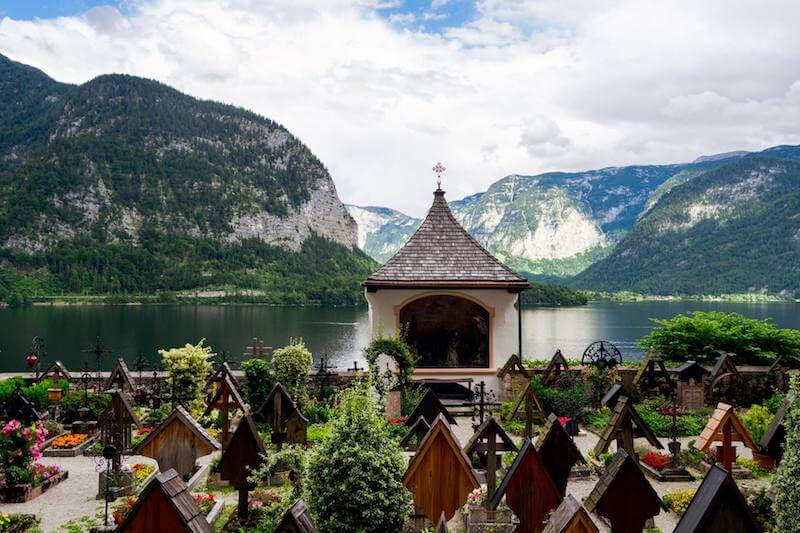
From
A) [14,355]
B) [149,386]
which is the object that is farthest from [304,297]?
[149,386]

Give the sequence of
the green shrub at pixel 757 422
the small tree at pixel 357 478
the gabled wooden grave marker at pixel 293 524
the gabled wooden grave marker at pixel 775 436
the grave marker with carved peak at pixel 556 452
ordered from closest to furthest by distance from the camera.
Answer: the gabled wooden grave marker at pixel 293 524
the small tree at pixel 357 478
the grave marker with carved peak at pixel 556 452
the gabled wooden grave marker at pixel 775 436
the green shrub at pixel 757 422

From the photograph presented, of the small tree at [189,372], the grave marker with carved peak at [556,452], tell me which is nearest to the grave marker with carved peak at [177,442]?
the grave marker with carved peak at [556,452]

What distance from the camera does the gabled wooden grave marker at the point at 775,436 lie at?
1177 centimetres

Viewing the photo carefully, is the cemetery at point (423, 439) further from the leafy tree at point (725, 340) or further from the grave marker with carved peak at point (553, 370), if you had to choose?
the leafy tree at point (725, 340)

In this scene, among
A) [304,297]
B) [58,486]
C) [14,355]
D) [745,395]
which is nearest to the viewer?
[58,486]

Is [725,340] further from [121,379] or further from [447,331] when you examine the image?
[121,379]

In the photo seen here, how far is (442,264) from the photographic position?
822 inches

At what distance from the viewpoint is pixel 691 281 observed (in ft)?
629

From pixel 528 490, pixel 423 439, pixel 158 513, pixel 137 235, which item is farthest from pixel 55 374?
pixel 137 235

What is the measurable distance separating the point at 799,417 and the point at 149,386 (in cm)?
1728

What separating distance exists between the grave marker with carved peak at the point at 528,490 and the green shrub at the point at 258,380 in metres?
10.6

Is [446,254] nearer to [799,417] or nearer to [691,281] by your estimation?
[799,417]

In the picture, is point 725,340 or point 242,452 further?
point 725,340

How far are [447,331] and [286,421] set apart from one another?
9.57 m
